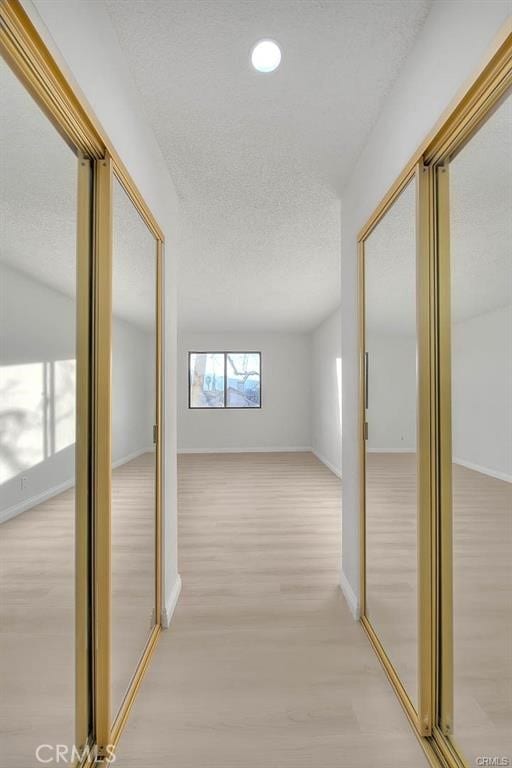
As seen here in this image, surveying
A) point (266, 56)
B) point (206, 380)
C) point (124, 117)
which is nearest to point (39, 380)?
point (124, 117)

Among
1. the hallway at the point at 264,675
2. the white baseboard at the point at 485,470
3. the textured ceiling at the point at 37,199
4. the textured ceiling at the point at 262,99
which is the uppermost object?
the textured ceiling at the point at 262,99

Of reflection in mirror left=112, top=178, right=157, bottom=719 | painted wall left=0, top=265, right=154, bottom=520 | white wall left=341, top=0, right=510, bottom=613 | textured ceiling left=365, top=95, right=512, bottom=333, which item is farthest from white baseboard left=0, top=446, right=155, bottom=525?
white wall left=341, top=0, right=510, bottom=613

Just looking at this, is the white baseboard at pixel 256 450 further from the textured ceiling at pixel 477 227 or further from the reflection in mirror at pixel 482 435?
the reflection in mirror at pixel 482 435

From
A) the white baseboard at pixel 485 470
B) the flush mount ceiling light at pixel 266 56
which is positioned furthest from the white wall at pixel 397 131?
the white baseboard at pixel 485 470

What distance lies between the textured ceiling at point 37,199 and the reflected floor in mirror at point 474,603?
1.42 metres

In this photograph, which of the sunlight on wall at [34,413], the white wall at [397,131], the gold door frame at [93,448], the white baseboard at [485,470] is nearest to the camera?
the sunlight on wall at [34,413]

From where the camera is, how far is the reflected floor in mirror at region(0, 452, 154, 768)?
3.24 feet

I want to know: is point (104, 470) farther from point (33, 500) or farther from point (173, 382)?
point (173, 382)

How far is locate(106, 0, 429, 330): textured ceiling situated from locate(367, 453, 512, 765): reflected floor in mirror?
1.67 metres

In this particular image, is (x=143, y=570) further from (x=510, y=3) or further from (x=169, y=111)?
(x=510, y=3)

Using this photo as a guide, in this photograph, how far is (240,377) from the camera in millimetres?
9227

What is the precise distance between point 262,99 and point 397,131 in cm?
64

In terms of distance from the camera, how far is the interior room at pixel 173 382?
1115 millimetres

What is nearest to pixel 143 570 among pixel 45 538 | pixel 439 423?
pixel 45 538
